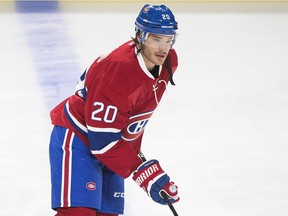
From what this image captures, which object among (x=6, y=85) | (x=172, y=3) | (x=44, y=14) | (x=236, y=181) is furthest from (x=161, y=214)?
(x=172, y=3)

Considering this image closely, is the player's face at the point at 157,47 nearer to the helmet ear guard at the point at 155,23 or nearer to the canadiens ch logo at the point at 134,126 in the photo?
the helmet ear guard at the point at 155,23

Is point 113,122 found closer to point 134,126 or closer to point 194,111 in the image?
point 134,126

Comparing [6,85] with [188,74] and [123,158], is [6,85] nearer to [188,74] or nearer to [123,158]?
[188,74]

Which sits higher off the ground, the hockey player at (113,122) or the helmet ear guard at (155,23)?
the helmet ear guard at (155,23)

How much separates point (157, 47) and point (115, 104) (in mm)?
235

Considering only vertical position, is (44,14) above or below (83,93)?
below

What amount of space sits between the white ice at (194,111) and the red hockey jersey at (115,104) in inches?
31.4

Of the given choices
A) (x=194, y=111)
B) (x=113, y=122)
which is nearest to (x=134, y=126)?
(x=113, y=122)

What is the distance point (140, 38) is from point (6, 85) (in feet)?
8.38

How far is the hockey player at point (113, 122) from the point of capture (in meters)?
2.31

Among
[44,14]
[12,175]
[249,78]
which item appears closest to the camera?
[12,175]

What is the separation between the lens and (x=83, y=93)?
98.7 inches

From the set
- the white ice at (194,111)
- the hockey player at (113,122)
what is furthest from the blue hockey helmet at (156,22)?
the white ice at (194,111)

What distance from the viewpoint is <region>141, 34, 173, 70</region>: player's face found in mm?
2332
